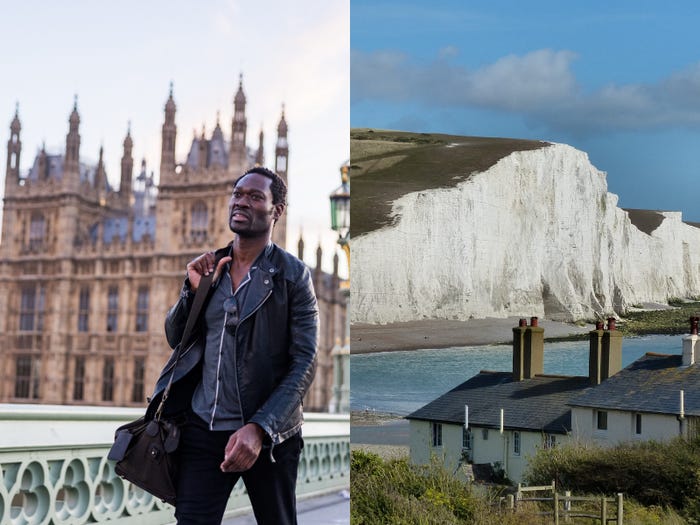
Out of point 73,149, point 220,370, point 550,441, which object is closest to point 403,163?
point 550,441

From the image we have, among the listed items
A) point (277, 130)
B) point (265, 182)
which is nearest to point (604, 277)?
point (265, 182)

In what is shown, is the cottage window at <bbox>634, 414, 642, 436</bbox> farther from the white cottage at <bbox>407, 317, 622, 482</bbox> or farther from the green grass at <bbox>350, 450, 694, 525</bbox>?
the green grass at <bbox>350, 450, 694, 525</bbox>

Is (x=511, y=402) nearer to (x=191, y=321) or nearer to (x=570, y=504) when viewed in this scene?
(x=570, y=504)

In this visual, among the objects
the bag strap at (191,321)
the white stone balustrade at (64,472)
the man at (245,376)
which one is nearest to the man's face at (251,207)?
the man at (245,376)

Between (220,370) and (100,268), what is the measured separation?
209ft

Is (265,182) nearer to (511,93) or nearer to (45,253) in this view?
(511,93)

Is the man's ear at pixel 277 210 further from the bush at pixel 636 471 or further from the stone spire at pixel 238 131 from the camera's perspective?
the stone spire at pixel 238 131

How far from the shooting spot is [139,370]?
207 feet

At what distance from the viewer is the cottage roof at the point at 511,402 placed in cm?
486

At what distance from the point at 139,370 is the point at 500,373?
197 ft

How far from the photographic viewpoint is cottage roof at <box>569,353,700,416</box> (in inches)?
183

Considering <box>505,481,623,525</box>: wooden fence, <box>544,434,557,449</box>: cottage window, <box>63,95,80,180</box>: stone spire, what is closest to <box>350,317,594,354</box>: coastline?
<box>544,434,557,449</box>: cottage window

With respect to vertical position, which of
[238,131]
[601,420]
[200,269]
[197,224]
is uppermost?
[238,131]

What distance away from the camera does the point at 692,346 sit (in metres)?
4.71
